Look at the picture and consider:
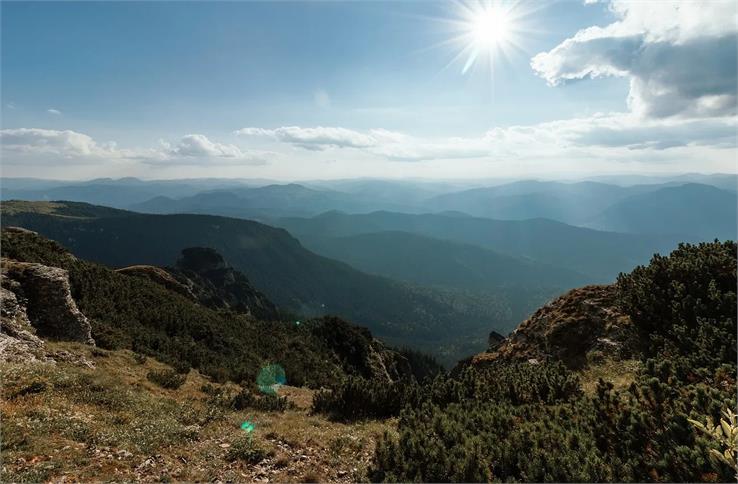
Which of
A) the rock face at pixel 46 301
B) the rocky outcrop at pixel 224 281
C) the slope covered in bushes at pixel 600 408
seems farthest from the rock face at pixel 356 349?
the rocky outcrop at pixel 224 281

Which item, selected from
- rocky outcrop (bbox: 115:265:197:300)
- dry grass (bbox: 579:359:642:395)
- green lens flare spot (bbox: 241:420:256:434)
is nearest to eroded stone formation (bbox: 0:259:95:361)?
green lens flare spot (bbox: 241:420:256:434)

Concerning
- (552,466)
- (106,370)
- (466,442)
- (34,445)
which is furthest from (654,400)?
(106,370)

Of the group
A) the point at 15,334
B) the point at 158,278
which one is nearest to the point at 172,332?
the point at 15,334

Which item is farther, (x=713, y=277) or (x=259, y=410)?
(x=259, y=410)

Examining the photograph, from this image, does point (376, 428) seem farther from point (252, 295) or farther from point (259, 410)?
point (252, 295)

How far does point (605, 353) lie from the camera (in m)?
15.8

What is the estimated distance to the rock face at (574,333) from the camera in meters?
16.4

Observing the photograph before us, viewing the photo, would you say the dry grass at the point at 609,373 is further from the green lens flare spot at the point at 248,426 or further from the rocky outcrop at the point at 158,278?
the rocky outcrop at the point at 158,278

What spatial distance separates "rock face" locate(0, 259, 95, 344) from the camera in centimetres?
1945

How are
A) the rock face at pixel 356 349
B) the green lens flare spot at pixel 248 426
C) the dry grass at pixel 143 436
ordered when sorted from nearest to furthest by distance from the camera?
the dry grass at pixel 143 436 → the green lens flare spot at pixel 248 426 → the rock face at pixel 356 349

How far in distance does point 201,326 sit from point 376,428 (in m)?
27.2

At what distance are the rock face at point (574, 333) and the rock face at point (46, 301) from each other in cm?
2380

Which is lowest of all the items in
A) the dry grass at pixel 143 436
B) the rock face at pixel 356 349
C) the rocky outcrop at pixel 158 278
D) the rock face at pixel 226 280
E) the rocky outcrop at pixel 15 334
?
the rock face at pixel 226 280

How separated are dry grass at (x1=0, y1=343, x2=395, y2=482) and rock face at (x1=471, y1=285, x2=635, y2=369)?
A: 33.1 feet
